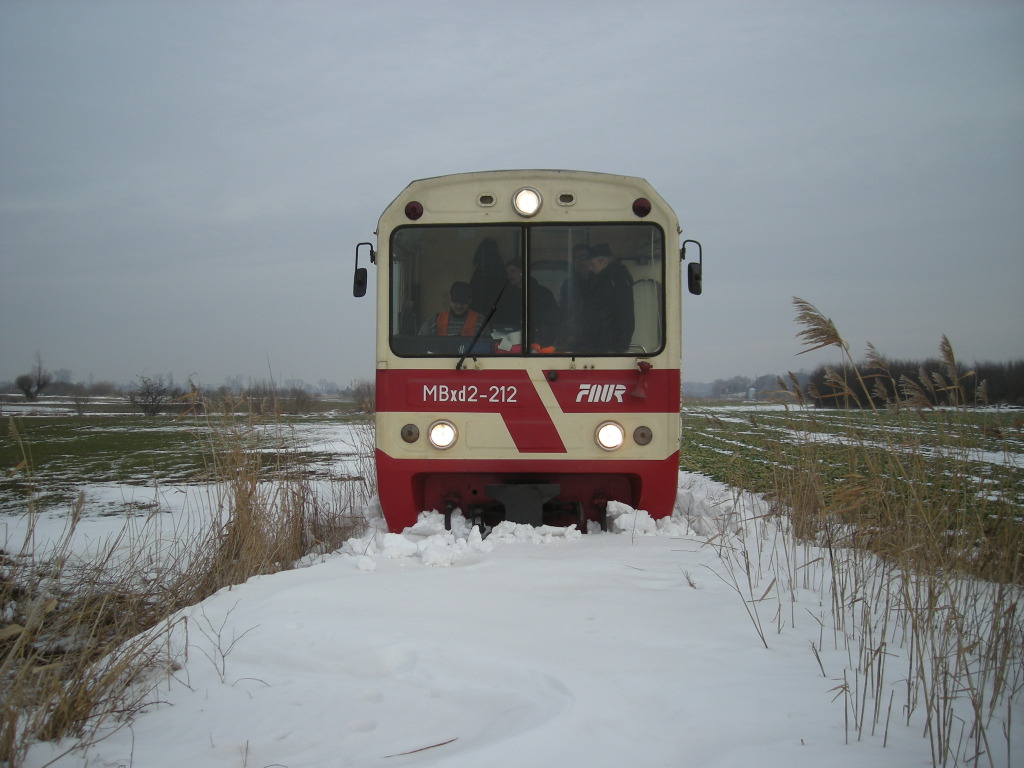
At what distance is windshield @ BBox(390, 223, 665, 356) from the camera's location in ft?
17.2

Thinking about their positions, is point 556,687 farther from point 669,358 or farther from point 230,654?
point 669,358

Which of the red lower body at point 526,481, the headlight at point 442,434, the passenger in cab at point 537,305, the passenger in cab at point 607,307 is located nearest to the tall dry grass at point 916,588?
the red lower body at point 526,481

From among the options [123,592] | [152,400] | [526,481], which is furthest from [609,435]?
[152,400]

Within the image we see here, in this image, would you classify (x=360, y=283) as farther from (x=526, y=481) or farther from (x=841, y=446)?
(x=841, y=446)

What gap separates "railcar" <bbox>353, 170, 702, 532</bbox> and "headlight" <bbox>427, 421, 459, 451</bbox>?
0.01 m

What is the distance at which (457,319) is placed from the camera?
208 inches

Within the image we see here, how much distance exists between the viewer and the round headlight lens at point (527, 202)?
526 cm

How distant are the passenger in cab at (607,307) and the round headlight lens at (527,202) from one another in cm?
54

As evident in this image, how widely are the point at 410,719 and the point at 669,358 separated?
3.45 m

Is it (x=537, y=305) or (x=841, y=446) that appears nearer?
(x=537, y=305)

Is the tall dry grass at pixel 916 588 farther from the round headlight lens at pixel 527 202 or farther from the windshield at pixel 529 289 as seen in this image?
the round headlight lens at pixel 527 202

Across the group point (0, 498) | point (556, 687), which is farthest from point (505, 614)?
point (0, 498)

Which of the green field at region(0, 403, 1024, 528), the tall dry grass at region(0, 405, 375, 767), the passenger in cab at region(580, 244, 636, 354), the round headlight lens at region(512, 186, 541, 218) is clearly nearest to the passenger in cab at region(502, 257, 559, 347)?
the passenger in cab at region(580, 244, 636, 354)

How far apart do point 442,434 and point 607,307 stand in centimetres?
155
